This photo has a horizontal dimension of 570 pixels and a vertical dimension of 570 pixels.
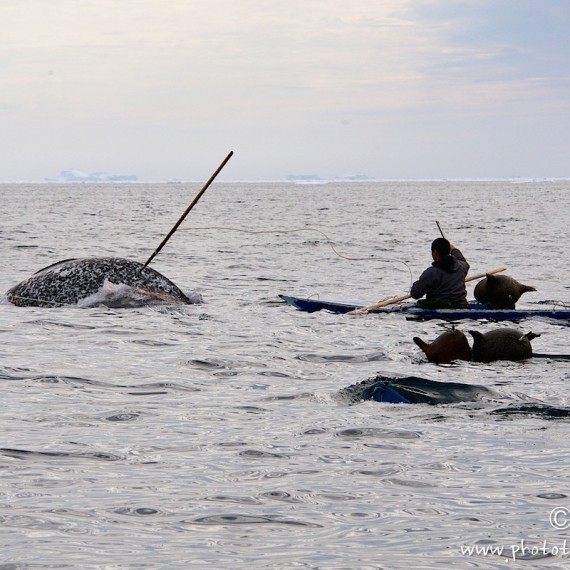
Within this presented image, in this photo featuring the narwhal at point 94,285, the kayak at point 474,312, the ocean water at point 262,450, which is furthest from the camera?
the narwhal at point 94,285

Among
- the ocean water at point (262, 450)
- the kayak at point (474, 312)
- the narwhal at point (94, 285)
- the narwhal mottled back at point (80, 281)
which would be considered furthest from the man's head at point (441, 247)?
the narwhal mottled back at point (80, 281)

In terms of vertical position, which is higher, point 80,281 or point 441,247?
point 441,247

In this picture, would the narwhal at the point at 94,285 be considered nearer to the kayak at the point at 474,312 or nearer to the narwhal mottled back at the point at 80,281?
the narwhal mottled back at the point at 80,281

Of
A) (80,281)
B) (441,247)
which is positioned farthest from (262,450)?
(80,281)

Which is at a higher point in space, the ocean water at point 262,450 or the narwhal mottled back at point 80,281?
the narwhal mottled back at point 80,281

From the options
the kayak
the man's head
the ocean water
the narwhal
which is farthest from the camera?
the narwhal

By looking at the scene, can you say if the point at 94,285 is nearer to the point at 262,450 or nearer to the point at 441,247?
the point at 441,247

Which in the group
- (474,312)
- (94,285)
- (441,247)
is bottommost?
(474,312)

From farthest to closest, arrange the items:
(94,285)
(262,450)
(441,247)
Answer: (94,285) → (441,247) → (262,450)

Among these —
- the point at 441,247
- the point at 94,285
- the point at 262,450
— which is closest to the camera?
the point at 262,450

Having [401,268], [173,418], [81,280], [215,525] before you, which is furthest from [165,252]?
[215,525]

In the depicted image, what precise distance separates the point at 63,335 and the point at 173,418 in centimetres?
491

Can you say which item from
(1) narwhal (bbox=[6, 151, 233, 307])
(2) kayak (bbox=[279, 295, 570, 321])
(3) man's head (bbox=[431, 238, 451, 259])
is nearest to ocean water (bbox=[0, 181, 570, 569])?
(2) kayak (bbox=[279, 295, 570, 321])

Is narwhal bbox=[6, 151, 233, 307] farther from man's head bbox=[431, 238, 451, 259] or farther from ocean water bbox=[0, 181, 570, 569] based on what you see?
man's head bbox=[431, 238, 451, 259]
